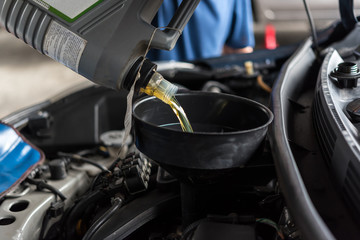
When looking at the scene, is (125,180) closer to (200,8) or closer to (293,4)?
(200,8)

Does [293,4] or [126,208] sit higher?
[126,208]

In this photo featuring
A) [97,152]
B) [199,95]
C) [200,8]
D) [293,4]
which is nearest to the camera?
[199,95]

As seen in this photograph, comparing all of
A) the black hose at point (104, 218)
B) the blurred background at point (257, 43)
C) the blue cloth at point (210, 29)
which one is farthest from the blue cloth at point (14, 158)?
the blurred background at point (257, 43)

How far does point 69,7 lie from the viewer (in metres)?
0.68

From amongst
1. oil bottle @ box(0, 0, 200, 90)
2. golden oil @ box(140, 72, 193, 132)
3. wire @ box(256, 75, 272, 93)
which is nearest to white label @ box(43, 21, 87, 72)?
oil bottle @ box(0, 0, 200, 90)

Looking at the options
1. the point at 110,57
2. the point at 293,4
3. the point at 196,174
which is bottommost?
the point at 293,4

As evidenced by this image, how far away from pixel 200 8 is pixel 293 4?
5.81 feet

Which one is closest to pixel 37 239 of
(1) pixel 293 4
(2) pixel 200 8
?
(2) pixel 200 8

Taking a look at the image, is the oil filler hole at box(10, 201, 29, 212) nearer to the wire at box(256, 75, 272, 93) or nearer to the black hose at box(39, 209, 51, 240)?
the black hose at box(39, 209, 51, 240)

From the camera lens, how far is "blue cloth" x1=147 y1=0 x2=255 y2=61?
2212 millimetres

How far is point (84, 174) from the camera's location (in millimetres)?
938

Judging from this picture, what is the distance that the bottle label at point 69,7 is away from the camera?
67 cm

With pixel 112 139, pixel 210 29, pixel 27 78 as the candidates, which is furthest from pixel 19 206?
pixel 27 78

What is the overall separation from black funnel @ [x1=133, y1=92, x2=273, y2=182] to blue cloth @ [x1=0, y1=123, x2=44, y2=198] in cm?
29
